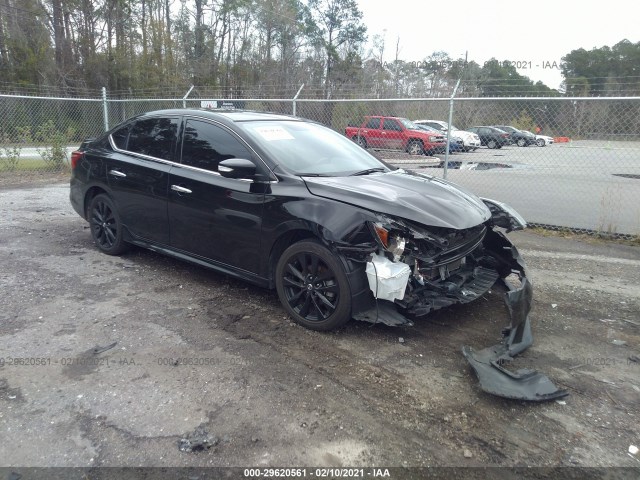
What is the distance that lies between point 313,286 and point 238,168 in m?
1.13

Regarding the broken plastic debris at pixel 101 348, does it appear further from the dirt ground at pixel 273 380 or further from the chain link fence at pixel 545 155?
the chain link fence at pixel 545 155

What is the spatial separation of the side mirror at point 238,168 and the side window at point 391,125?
607 centimetres

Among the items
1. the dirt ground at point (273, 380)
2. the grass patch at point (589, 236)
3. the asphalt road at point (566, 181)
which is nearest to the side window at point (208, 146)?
the dirt ground at point (273, 380)

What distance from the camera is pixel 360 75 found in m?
36.2

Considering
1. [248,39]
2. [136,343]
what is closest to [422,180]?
[136,343]

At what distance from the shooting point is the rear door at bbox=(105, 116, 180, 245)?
15.3ft

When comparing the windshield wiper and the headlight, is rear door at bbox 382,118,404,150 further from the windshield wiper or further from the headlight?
the headlight

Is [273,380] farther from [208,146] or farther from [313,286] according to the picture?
[208,146]

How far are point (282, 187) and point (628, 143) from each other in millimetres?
5517

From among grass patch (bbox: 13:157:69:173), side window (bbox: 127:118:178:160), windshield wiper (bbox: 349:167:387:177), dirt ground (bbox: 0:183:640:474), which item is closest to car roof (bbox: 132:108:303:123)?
side window (bbox: 127:118:178:160)

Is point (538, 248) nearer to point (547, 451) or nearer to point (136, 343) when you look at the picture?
point (547, 451)

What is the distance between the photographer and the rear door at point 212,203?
4004mm

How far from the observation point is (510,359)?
10.9ft

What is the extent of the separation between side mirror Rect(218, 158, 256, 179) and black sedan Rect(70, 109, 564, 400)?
0.04ft
